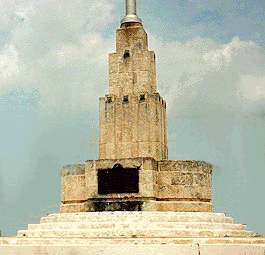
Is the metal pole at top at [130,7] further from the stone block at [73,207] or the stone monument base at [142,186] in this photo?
the stone block at [73,207]

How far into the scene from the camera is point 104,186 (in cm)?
1733

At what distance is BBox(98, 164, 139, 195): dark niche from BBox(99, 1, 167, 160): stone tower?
150 centimetres

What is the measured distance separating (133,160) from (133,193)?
1.18m

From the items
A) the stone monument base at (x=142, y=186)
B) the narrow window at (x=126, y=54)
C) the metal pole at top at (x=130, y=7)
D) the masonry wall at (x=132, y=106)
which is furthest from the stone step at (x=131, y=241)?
the metal pole at top at (x=130, y=7)

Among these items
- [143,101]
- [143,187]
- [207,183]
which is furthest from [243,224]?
[143,101]

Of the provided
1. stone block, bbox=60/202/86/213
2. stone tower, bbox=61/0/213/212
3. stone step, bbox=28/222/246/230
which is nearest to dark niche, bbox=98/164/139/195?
stone tower, bbox=61/0/213/212

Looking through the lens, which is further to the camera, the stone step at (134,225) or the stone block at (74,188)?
the stone block at (74,188)

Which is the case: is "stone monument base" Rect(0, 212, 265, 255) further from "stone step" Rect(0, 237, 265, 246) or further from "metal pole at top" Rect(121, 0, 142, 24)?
"metal pole at top" Rect(121, 0, 142, 24)

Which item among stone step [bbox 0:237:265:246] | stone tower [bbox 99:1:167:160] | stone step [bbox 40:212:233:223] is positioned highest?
stone tower [bbox 99:1:167:160]

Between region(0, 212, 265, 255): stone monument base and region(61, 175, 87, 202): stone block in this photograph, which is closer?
region(0, 212, 265, 255): stone monument base

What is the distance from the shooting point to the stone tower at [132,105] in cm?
1866

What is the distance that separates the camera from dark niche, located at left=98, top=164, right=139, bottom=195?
55.9 ft

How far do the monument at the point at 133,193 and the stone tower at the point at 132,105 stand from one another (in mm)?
39

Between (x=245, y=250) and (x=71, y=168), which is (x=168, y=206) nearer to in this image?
(x=71, y=168)
